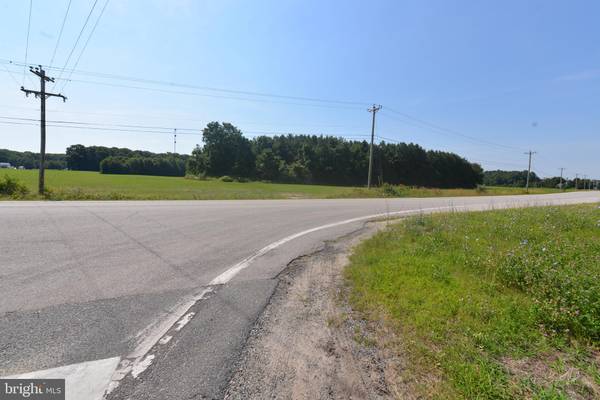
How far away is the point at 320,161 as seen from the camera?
87.1 meters

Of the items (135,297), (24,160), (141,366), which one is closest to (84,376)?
(141,366)

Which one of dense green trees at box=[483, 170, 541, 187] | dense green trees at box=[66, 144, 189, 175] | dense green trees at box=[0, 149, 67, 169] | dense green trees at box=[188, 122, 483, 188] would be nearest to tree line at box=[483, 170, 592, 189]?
dense green trees at box=[483, 170, 541, 187]

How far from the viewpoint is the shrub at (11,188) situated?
16.6 meters

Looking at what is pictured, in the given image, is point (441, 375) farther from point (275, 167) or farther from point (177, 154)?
point (177, 154)

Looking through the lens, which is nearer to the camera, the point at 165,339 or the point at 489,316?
the point at 165,339

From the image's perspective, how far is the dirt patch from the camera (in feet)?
7.13

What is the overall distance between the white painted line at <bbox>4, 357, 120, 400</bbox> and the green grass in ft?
8.15

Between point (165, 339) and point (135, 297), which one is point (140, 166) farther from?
point (165, 339)

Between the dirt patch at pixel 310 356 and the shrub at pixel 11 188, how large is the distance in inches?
834

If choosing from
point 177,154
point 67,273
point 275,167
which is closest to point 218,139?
point 275,167

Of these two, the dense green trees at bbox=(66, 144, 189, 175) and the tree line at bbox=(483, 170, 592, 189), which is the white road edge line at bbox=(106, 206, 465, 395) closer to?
the dense green trees at bbox=(66, 144, 189, 175)

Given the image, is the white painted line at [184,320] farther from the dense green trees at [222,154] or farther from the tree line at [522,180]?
the tree line at [522,180]

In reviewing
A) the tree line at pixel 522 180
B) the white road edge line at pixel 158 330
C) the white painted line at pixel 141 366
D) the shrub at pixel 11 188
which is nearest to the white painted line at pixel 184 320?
the white road edge line at pixel 158 330

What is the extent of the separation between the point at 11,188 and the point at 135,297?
20.7 metres
